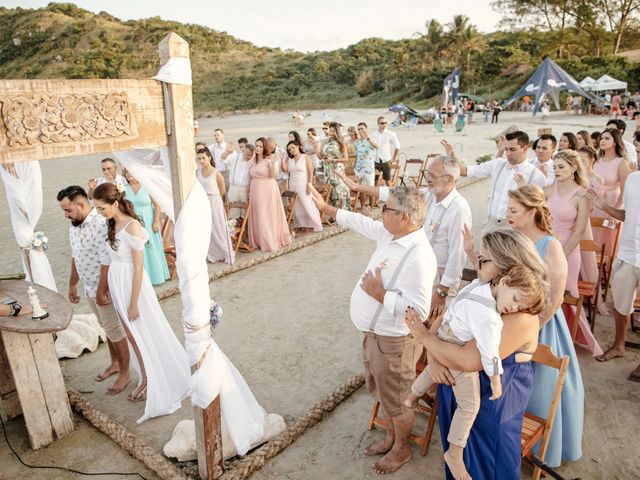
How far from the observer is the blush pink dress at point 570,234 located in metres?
4.27

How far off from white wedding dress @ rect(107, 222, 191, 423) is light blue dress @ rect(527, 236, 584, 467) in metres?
2.90

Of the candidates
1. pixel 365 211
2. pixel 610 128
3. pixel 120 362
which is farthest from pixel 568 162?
pixel 365 211

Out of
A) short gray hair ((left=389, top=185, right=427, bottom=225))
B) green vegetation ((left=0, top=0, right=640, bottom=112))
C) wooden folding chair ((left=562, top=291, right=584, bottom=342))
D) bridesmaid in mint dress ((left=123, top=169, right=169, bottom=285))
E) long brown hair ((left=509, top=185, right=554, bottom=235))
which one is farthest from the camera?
green vegetation ((left=0, top=0, right=640, bottom=112))

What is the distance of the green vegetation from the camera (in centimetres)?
4475

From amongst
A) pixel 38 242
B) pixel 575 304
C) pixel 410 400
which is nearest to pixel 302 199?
pixel 38 242

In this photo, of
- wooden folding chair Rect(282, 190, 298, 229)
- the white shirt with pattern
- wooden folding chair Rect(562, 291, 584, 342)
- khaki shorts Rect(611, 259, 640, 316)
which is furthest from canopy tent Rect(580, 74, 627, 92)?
the white shirt with pattern

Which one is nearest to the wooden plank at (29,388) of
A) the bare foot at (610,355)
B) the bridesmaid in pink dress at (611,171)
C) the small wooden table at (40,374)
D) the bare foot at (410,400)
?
the small wooden table at (40,374)

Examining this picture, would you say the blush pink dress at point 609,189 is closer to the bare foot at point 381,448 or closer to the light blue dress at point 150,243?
the bare foot at point 381,448

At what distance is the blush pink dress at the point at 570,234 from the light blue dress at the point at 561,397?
1.39 m

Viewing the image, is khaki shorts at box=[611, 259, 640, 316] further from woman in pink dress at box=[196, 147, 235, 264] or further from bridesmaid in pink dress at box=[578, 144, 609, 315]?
woman in pink dress at box=[196, 147, 235, 264]

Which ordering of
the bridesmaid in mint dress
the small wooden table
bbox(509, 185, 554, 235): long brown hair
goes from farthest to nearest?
the bridesmaid in mint dress, the small wooden table, bbox(509, 185, 554, 235): long brown hair

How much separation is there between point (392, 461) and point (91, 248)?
307 cm

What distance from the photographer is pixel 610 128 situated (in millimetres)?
5652

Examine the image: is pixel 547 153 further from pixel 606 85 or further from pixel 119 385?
pixel 606 85
